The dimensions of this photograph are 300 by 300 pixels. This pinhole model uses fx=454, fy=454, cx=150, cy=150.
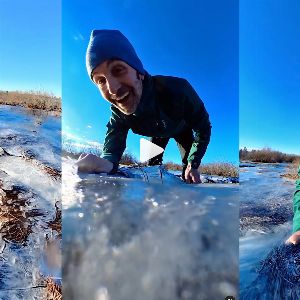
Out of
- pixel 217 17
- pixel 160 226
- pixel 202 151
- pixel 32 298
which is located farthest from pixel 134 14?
pixel 32 298

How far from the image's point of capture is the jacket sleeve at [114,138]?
3.02 metres

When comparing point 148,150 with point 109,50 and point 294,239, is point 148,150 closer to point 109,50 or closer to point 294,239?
point 109,50

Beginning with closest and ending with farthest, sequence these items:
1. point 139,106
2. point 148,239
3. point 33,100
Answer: point 148,239, point 139,106, point 33,100

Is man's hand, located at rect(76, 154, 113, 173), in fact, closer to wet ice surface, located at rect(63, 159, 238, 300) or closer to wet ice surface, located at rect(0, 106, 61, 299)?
wet ice surface, located at rect(63, 159, 238, 300)

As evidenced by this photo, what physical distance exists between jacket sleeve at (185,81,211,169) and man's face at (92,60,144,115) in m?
0.33

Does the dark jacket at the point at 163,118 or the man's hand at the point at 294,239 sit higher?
the dark jacket at the point at 163,118

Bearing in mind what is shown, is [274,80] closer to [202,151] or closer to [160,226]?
[202,151]

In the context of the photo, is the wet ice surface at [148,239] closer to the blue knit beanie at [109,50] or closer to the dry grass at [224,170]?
the dry grass at [224,170]

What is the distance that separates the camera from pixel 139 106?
299cm

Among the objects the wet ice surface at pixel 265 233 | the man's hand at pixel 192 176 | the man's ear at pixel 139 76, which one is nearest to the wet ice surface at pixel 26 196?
the man's ear at pixel 139 76

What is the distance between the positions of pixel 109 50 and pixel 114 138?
0.57 m

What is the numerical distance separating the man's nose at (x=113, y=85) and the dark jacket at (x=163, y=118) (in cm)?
13

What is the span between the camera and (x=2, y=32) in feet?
10.0

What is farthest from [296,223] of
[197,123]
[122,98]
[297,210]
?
[122,98]
